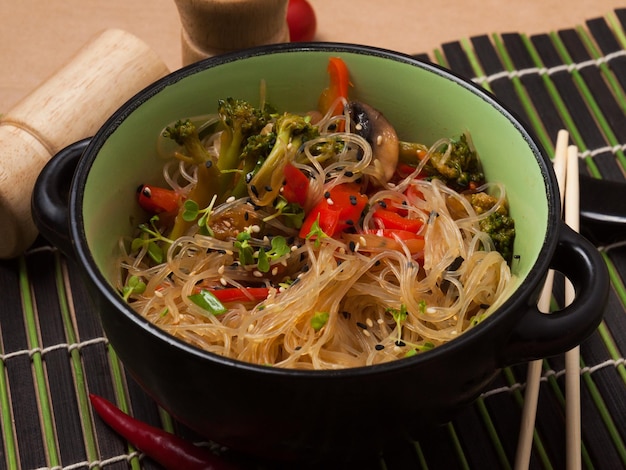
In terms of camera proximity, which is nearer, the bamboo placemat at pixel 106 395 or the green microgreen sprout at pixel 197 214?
the green microgreen sprout at pixel 197 214

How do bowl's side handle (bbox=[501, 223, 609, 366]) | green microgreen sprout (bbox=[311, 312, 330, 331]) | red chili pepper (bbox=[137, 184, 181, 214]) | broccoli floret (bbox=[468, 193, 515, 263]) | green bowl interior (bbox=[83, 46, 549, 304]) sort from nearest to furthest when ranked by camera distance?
bowl's side handle (bbox=[501, 223, 609, 366]), green microgreen sprout (bbox=[311, 312, 330, 331]), green bowl interior (bbox=[83, 46, 549, 304]), broccoli floret (bbox=[468, 193, 515, 263]), red chili pepper (bbox=[137, 184, 181, 214])

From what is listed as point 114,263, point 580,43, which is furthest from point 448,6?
point 114,263

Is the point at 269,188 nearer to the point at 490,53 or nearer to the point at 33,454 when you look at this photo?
the point at 33,454

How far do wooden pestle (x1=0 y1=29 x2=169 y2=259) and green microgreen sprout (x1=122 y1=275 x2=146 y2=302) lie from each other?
67 cm

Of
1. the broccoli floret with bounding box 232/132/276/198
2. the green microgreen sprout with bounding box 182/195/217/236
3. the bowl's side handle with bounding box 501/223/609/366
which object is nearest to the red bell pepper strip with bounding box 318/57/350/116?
the broccoli floret with bounding box 232/132/276/198

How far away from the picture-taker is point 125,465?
2299mm

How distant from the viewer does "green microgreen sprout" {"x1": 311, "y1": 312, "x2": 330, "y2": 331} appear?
2025mm

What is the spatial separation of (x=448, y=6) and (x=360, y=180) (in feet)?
6.03

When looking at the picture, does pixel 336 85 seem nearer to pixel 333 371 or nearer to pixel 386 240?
pixel 386 240

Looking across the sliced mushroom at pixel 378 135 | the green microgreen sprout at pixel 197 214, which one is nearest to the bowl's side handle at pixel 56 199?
the green microgreen sprout at pixel 197 214

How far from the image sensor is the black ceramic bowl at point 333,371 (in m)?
1.77

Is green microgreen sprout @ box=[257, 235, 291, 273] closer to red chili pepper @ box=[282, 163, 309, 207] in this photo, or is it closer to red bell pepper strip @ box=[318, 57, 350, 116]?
red chili pepper @ box=[282, 163, 309, 207]

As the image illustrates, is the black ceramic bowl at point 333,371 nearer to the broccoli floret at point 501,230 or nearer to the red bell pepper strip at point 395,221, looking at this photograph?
the broccoli floret at point 501,230

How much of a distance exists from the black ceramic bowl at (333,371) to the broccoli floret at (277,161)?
0.25 metres
